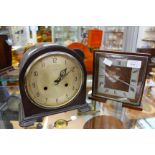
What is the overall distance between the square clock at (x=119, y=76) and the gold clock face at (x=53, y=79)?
0.36 ft

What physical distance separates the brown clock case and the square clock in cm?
9

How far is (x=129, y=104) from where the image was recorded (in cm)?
74

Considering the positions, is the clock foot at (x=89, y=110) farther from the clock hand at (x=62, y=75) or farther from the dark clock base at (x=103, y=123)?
the clock hand at (x=62, y=75)

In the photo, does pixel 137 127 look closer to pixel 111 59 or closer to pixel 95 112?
pixel 95 112

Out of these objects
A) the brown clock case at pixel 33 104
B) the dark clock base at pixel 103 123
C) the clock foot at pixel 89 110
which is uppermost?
the brown clock case at pixel 33 104

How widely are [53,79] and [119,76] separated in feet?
0.96

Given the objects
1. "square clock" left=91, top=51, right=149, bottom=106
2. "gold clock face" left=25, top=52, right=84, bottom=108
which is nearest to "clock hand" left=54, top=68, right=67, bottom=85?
"gold clock face" left=25, top=52, right=84, bottom=108

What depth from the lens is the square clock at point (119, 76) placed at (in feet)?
2.20

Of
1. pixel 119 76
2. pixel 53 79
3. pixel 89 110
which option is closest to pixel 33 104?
pixel 53 79

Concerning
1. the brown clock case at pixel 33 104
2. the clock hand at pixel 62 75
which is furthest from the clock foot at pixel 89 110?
the clock hand at pixel 62 75

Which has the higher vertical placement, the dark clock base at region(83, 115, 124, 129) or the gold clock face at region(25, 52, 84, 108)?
the gold clock face at region(25, 52, 84, 108)

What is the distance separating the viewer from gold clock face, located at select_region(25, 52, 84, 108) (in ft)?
1.98

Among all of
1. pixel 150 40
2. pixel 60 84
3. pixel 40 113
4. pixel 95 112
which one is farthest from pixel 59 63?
pixel 150 40

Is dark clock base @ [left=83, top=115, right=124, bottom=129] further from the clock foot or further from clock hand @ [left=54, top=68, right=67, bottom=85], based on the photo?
clock hand @ [left=54, top=68, right=67, bottom=85]
